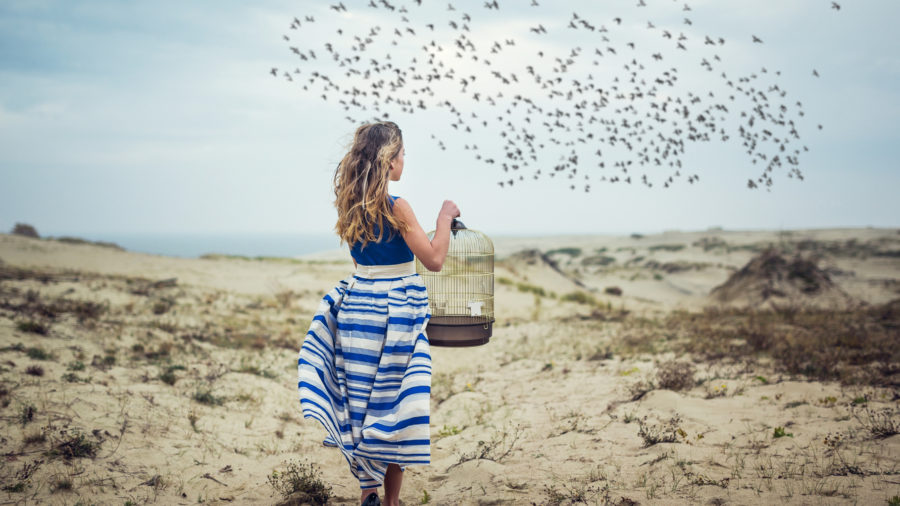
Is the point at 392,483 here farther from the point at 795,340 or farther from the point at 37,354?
the point at 795,340

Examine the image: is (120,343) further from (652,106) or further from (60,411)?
(652,106)

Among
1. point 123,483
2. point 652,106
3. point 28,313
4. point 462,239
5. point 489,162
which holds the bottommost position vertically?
point 123,483

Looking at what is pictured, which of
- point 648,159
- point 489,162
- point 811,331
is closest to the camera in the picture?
point 489,162

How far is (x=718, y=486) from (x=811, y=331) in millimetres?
8268

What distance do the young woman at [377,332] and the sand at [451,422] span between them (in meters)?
1.06

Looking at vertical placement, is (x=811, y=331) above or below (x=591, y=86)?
below

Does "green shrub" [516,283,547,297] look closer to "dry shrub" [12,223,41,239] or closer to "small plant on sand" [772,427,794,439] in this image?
"small plant on sand" [772,427,794,439]

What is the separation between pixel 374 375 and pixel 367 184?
3.80 feet

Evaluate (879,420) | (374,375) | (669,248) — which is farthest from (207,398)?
(669,248)

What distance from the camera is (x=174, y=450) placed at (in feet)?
16.5

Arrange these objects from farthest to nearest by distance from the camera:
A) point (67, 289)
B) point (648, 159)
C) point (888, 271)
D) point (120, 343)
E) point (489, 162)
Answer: point (888, 271)
point (67, 289)
point (648, 159)
point (120, 343)
point (489, 162)

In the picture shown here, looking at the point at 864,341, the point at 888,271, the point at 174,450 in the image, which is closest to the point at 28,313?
the point at 174,450

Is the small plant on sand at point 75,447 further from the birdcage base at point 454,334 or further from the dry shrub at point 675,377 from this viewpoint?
the dry shrub at point 675,377

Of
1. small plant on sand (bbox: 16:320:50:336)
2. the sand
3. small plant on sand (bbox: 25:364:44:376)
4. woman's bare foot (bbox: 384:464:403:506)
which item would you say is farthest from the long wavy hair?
small plant on sand (bbox: 16:320:50:336)
